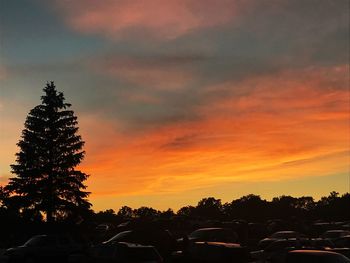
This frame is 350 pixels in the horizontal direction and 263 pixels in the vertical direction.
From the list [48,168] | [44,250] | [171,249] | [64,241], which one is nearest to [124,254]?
[171,249]

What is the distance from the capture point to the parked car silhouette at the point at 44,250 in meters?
27.4


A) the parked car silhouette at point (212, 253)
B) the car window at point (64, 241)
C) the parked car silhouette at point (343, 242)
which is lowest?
the parked car silhouette at point (343, 242)

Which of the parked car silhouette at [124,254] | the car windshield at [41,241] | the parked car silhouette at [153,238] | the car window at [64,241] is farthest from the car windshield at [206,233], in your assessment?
the parked car silhouette at [124,254]

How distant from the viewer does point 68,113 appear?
194 feet

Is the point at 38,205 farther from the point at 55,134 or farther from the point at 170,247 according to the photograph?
the point at 170,247

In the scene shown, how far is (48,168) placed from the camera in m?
56.6

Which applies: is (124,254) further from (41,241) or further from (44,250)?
(41,241)

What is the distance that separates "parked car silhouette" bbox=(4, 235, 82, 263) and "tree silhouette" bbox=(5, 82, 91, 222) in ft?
91.0

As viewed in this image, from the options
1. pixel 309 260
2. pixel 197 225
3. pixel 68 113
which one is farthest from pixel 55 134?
pixel 309 260

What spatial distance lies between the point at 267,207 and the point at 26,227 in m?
126

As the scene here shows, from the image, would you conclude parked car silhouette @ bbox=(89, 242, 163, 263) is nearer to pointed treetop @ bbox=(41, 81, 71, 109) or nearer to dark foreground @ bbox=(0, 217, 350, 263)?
dark foreground @ bbox=(0, 217, 350, 263)

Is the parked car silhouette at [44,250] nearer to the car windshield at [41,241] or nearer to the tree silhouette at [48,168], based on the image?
the car windshield at [41,241]

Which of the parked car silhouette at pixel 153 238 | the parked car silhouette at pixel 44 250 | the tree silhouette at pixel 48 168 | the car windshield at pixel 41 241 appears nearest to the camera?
the parked car silhouette at pixel 153 238

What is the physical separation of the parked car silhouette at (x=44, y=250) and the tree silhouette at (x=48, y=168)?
91.0ft
